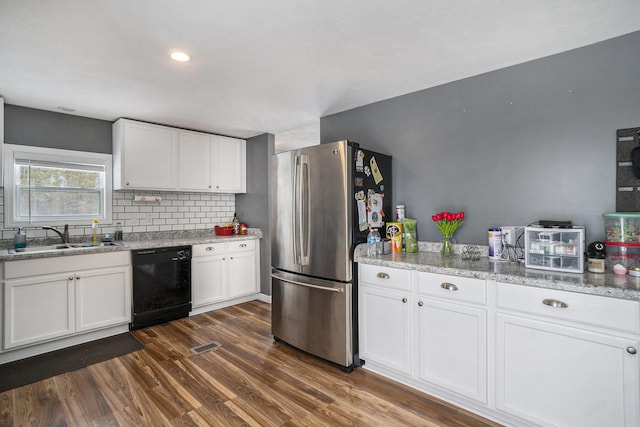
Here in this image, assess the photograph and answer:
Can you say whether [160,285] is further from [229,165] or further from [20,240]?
[229,165]

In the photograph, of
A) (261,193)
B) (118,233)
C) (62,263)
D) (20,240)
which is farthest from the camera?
(261,193)

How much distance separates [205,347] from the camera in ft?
9.77

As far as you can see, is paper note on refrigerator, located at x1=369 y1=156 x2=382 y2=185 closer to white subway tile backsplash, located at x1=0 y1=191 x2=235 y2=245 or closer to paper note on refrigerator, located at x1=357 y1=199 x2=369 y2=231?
paper note on refrigerator, located at x1=357 y1=199 x2=369 y2=231

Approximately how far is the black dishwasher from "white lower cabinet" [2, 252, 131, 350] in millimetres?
94

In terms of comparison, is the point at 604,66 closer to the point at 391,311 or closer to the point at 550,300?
the point at 550,300

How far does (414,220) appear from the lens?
281 centimetres

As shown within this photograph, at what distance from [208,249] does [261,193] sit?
1.09 m

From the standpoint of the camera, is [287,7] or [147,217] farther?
[147,217]

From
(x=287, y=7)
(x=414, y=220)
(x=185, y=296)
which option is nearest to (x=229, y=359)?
(x=185, y=296)

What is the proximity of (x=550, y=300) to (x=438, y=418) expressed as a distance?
3.25 ft

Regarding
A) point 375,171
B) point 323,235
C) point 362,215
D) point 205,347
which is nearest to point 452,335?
point 362,215

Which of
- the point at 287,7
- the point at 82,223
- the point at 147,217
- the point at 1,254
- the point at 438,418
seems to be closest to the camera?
the point at 287,7

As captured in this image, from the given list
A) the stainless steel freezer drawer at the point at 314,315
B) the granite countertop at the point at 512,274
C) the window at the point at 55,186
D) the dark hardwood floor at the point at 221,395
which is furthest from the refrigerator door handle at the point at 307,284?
the window at the point at 55,186

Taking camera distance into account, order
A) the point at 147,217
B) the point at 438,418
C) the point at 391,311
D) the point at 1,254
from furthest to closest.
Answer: the point at 147,217 → the point at 1,254 → the point at 391,311 → the point at 438,418
